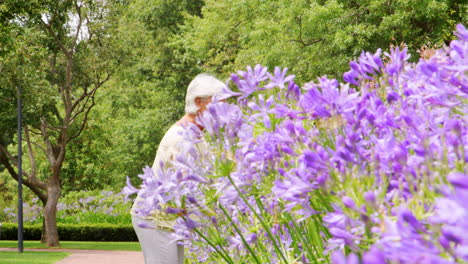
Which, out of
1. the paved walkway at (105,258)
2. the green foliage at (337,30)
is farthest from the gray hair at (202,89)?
the paved walkway at (105,258)

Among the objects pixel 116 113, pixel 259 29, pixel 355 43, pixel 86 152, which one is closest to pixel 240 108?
pixel 355 43

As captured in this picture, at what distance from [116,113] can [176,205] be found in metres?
30.6

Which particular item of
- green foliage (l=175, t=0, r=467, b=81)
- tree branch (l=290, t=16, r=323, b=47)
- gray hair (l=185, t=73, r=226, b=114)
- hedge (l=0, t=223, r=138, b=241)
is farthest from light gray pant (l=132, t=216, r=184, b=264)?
hedge (l=0, t=223, r=138, b=241)

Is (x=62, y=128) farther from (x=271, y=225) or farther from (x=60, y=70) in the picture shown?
(x=271, y=225)

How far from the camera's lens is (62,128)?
A: 25938mm

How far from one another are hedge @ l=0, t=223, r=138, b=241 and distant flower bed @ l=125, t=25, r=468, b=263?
27.1 m

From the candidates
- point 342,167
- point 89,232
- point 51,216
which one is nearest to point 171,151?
point 342,167

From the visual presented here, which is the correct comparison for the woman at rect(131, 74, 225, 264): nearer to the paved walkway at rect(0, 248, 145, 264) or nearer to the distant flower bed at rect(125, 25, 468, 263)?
the distant flower bed at rect(125, 25, 468, 263)

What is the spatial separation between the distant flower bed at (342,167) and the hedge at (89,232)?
27.1 meters

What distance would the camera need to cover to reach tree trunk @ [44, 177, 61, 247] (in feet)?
85.1

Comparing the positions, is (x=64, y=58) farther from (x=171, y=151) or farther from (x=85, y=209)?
(x=171, y=151)

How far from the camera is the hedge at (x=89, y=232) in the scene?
29.3 meters

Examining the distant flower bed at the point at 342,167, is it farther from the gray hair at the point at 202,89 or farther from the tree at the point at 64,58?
the tree at the point at 64,58

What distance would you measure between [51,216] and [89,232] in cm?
359
